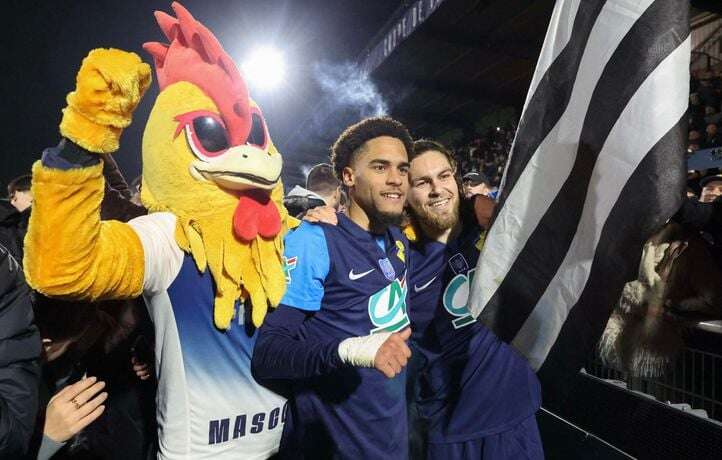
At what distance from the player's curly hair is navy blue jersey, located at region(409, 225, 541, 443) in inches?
24.1

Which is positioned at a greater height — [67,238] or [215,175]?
[215,175]

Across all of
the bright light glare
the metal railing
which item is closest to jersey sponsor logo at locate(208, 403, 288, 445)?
the metal railing

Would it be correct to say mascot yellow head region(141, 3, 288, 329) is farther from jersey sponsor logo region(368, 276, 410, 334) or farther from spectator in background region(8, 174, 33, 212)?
spectator in background region(8, 174, 33, 212)

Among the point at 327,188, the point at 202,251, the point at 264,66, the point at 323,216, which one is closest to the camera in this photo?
the point at 202,251

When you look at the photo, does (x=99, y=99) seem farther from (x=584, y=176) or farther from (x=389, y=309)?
(x=584, y=176)

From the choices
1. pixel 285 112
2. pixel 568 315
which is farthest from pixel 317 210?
pixel 285 112

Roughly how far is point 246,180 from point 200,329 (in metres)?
0.57

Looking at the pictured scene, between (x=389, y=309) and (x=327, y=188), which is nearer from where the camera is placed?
(x=389, y=309)

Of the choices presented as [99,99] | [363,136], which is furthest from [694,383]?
[99,99]

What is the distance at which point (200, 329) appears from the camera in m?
1.72

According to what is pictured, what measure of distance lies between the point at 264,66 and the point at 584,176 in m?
15.0

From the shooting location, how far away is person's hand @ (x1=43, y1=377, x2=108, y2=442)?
157cm

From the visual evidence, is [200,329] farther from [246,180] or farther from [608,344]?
[608,344]

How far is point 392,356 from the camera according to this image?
1.37m
